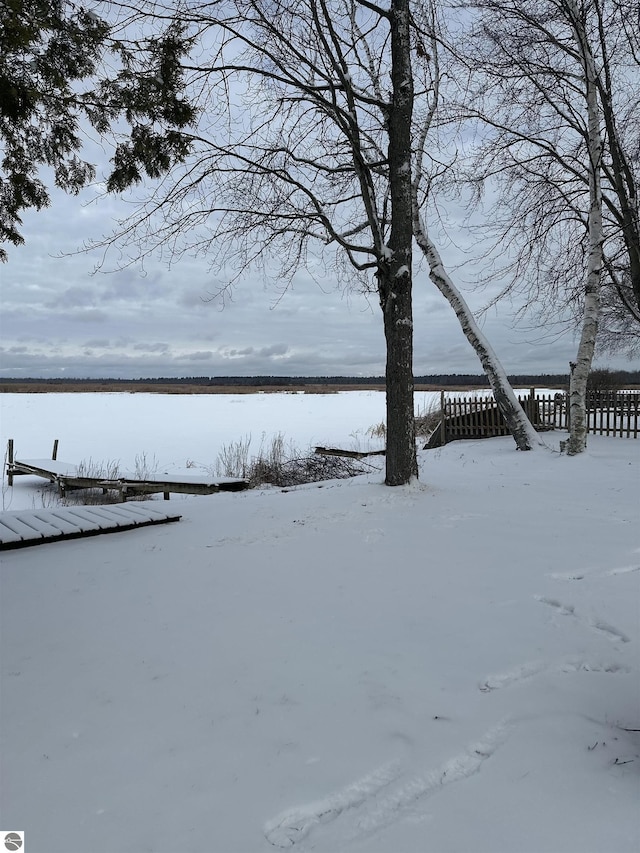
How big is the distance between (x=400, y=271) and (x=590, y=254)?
5554mm

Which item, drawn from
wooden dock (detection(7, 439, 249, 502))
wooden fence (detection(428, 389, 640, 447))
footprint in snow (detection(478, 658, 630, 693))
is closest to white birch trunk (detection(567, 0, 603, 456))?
wooden fence (detection(428, 389, 640, 447))

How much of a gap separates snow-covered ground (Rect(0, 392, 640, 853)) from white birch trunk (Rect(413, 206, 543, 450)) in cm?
720

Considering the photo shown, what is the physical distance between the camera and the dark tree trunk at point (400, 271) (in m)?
7.28

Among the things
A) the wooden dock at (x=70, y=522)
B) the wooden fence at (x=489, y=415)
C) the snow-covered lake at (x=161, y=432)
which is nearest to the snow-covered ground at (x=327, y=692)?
the wooden dock at (x=70, y=522)

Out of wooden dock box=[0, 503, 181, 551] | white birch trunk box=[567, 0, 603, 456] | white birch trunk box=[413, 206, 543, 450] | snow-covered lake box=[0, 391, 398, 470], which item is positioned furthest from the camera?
snow-covered lake box=[0, 391, 398, 470]

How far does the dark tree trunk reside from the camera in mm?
7277

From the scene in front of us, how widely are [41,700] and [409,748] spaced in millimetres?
1760

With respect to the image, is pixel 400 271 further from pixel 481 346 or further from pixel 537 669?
pixel 537 669

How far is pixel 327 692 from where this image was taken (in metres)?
2.49

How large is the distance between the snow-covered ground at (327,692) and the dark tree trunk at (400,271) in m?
2.34

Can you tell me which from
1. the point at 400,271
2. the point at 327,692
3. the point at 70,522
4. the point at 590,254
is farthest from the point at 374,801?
the point at 590,254

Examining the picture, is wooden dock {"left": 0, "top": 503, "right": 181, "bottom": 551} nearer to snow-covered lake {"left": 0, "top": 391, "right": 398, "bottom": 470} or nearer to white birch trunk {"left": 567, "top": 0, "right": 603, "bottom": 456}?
white birch trunk {"left": 567, "top": 0, "right": 603, "bottom": 456}

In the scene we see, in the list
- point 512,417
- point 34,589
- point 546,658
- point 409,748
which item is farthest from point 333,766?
point 512,417

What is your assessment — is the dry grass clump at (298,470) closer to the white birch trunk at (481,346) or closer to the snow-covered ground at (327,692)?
the white birch trunk at (481,346)
